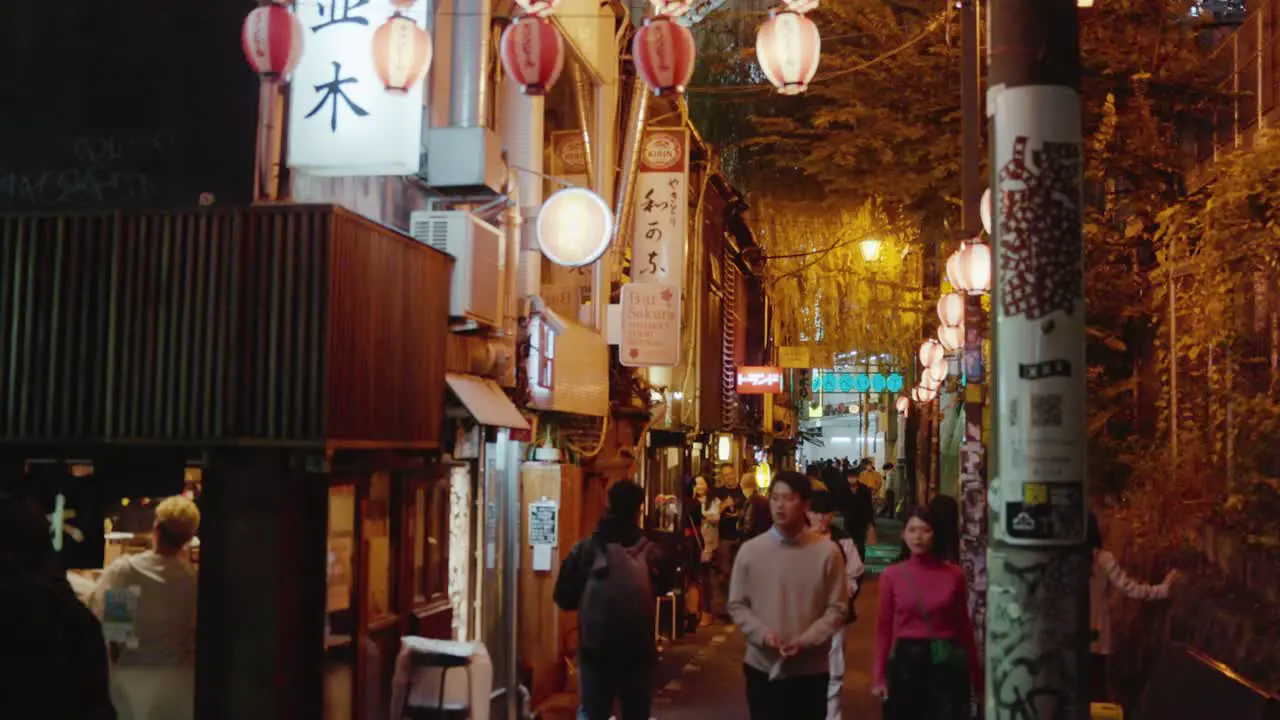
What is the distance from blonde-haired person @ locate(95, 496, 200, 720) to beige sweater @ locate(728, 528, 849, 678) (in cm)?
402

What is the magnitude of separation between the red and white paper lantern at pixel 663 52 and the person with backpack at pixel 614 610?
409cm

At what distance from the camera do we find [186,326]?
886 centimetres

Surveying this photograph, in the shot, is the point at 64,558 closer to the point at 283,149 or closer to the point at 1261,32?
the point at 283,149

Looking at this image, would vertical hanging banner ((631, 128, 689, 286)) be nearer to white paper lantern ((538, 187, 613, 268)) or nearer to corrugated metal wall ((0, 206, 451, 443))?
white paper lantern ((538, 187, 613, 268))

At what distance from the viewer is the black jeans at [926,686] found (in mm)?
8328

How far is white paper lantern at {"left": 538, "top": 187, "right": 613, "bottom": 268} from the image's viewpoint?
13414 millimetres

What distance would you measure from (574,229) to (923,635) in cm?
648

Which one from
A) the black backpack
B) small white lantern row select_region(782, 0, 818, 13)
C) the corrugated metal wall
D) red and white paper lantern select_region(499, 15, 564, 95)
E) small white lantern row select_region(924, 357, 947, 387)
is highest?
small white lantern row select_region(782, 0, 818, 13)

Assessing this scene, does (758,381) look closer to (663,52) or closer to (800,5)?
(800,5)

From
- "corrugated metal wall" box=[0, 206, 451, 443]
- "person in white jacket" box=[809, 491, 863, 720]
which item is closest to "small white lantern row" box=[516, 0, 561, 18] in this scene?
"corrugated metal wall" box=[0, 206, 451, 443]

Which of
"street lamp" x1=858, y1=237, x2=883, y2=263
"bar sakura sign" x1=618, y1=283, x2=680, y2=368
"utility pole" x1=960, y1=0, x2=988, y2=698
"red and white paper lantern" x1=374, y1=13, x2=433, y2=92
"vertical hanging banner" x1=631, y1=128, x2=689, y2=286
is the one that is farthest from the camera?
"street lamp" x1=858, y1=237, x2=883, y2=263

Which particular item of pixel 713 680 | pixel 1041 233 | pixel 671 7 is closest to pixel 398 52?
pixel 671 7

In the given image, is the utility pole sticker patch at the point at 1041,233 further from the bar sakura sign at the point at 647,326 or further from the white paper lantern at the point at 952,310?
the white paper lantern at the point at 952,310

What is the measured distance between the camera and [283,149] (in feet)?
33.1
